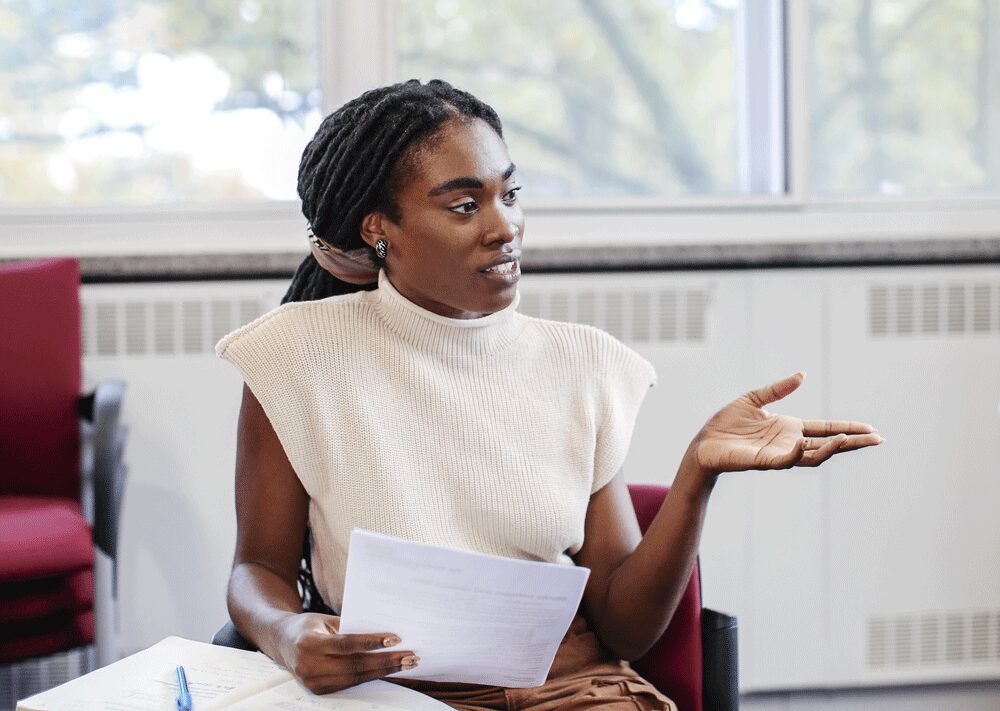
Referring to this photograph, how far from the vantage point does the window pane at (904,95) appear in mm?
2568

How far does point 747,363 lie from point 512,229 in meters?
1.29

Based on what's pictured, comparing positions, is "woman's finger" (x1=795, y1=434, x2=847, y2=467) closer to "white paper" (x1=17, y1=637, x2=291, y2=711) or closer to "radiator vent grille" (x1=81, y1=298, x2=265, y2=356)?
"white paper" (x1=17, y1=637, x2=291, y2=711)

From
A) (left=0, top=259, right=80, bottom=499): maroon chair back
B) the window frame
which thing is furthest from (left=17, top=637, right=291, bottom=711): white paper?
the window frame

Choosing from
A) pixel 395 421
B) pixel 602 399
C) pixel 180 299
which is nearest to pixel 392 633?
pixel 395 421

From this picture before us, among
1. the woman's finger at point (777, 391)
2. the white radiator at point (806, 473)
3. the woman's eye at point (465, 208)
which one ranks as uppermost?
the woman's eye at point (465, 208)

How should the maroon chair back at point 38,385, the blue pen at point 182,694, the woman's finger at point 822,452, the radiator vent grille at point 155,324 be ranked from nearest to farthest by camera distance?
the blue pen at point 182,694 < the woman's finger at point 822,452 < the maroon chair back at point 38,385 < the radiator vent grille at point 155,324

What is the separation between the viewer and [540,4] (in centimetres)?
252

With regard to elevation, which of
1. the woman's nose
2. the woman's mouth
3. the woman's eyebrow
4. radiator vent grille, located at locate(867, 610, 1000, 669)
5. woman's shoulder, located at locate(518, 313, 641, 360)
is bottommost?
radiator vent grille, located at locate(867, 610, 1000, 669)

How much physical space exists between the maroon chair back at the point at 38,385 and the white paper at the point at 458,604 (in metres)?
1.27

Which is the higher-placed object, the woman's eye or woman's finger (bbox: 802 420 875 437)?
the woman's eye

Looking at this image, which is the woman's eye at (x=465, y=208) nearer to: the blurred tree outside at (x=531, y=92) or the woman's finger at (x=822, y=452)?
the woman's finger at (x=822, y=452)

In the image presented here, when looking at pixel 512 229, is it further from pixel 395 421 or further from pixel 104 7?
pixel 104 7

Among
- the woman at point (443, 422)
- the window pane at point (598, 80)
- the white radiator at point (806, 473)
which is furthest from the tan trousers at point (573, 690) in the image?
the window pane at point (598, 80)

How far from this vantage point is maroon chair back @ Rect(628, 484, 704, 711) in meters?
1.21
